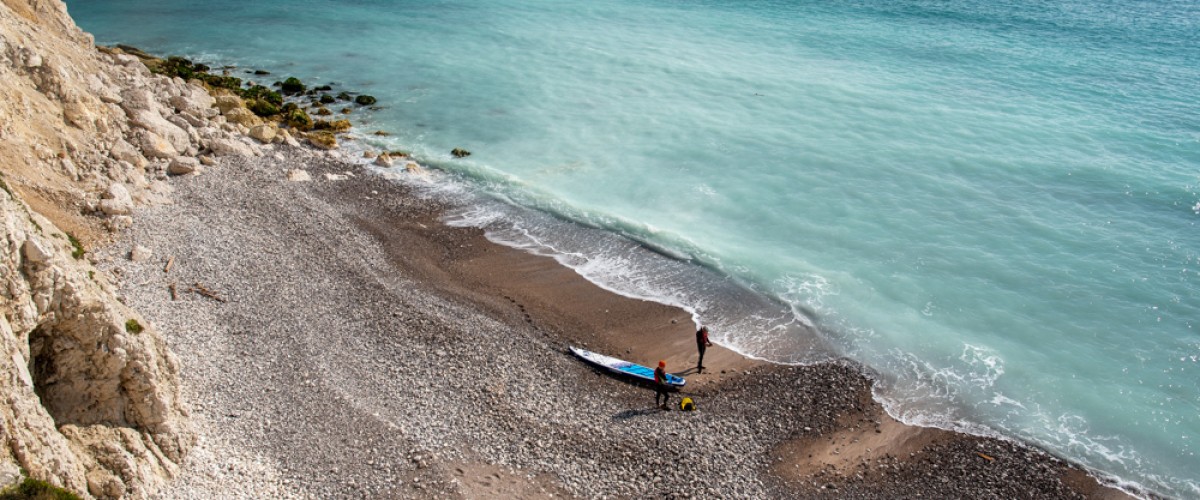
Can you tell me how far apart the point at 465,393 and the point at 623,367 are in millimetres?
5474

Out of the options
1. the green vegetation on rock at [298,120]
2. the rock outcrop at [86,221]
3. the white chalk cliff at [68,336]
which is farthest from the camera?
the green vegetation on rock at [298,120]

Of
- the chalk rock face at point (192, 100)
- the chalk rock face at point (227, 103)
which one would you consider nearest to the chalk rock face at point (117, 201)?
the chalk rock face at point (192, 100)

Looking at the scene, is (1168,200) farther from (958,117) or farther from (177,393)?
(177,393)

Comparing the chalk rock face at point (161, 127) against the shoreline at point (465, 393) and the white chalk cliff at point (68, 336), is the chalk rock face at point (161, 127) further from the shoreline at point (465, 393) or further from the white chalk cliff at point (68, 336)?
the shoreline at point (465, 393)

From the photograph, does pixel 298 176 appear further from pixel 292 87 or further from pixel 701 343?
pixel 701 343

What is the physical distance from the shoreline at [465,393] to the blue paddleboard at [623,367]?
1.39ft

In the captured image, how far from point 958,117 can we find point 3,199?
50841mm

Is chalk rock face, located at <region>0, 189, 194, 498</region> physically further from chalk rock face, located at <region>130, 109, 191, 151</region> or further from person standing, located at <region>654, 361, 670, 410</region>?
chalk rock face, located at <region>130, 109, 191, 151</region>

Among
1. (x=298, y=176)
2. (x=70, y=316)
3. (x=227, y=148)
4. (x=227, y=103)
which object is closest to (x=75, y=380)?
(x=70, y=316)

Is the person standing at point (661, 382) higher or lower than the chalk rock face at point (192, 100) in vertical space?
lower

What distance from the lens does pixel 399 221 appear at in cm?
3597

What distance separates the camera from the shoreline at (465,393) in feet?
66.7

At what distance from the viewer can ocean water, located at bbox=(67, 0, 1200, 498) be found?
28.8 metres

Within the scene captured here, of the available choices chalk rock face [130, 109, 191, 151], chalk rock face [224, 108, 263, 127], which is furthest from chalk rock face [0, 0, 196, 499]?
chalk rock face [224, 108, 263, 127]
